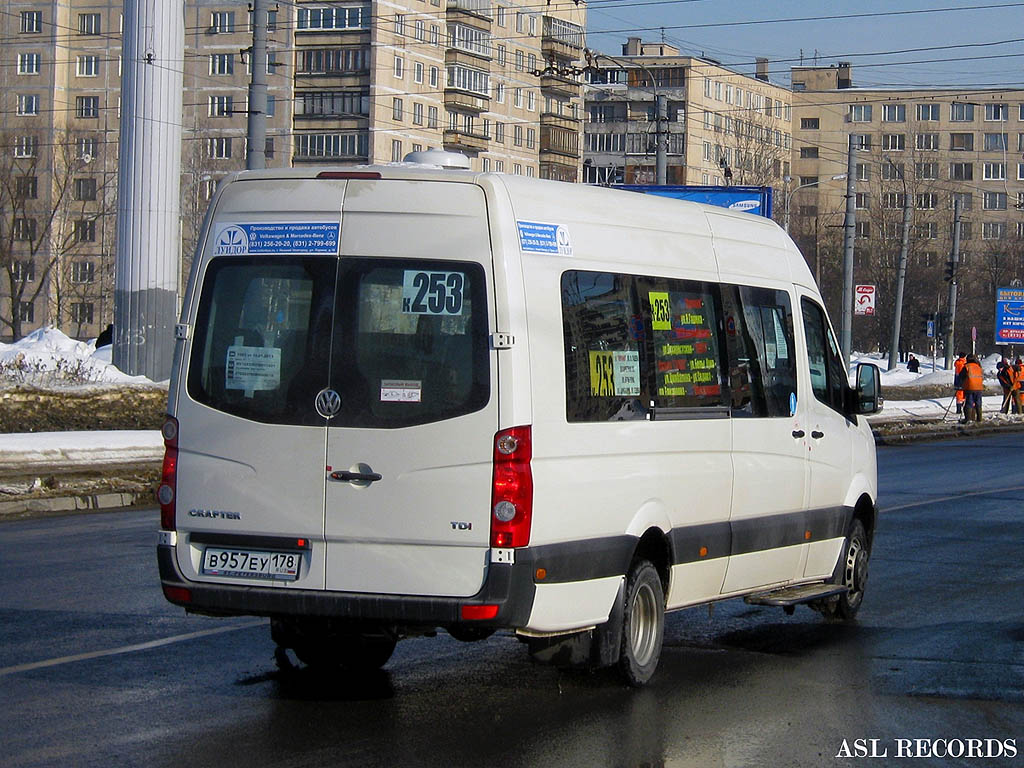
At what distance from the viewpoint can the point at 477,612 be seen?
6.83 m

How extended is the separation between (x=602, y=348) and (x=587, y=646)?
54.7 inches

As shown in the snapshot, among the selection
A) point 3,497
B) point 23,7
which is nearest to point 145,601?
point 3,497

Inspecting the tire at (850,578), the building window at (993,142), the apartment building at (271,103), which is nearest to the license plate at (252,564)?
the tire at (850,578)

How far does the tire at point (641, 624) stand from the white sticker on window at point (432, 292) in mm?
1669

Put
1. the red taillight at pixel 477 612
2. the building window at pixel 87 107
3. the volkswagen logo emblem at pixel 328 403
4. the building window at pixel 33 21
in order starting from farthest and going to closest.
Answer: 1. the building window at pixel 87 107
2. the building window at pixel 33 21
3. the volkswagen logo emblem at pixel 328 403
4. the red taillight at pixel 477 612

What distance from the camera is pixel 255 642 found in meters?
8.91

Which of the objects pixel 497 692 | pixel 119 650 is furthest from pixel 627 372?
pixel 119 650

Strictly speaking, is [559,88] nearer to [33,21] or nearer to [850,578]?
[33,21]

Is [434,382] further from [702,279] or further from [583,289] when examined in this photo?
[702,279]

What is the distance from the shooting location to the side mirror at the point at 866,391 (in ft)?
33.9

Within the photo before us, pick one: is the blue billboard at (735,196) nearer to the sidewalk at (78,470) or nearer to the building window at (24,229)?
the sidewalk at (78,470)

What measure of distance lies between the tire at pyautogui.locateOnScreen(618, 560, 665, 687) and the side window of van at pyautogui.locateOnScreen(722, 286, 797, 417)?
4.03 ft

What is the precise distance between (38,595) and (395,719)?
412cm

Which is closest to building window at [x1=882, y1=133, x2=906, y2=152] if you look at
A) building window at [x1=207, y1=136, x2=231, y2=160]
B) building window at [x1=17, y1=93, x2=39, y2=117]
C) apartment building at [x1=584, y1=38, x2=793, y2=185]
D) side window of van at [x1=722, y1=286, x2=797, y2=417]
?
apartment building at [x1=584, y1=38, x2=793, y2=185]
